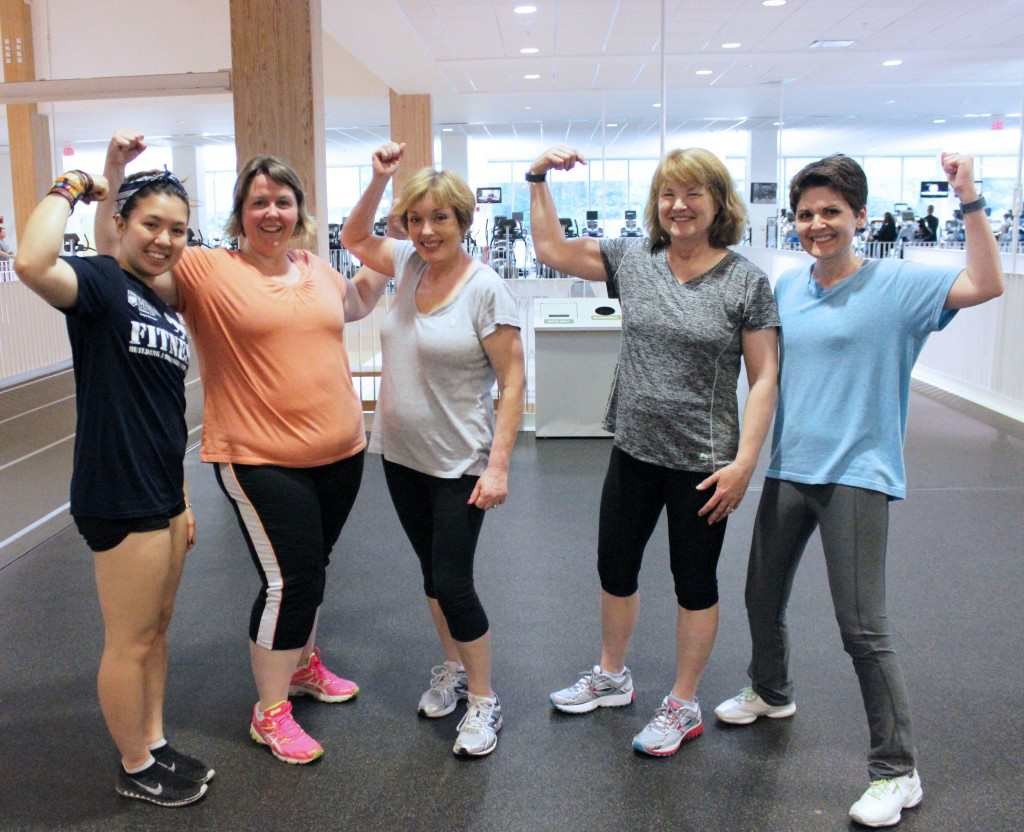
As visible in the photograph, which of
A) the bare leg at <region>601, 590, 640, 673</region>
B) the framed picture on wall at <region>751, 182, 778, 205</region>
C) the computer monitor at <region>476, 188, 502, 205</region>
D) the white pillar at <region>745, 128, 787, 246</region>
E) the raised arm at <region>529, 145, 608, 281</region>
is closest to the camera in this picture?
the raised arm at <region>529, 145, 608, 281</region>

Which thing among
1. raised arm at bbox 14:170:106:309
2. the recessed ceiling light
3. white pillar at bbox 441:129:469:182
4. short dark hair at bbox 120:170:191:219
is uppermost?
white pillar at bbox 441:129:469:182

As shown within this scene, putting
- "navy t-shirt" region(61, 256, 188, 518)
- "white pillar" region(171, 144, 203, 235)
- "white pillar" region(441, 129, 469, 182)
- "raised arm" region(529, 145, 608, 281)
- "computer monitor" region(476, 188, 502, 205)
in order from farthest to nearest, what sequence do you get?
"white pillar" region(171, 144, 203, 235) → "white pillar" region(441, 129, 469, 182) → "computer monitor" region(476, 188, 502, 205) → "raised arm" region(529, 145, 608, 281) → "navy t-shirt" region(61, 256, 188, 518)

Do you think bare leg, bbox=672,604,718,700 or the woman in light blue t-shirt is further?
bare leg, bbox=672,604,718,700

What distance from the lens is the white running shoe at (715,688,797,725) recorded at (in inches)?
100

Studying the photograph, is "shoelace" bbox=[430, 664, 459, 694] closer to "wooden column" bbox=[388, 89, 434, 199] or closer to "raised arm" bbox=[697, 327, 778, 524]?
"raised arm" bbox=[697, 327, 778, 524]

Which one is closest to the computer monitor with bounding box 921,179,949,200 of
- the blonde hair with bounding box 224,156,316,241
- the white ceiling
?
the white ceiling

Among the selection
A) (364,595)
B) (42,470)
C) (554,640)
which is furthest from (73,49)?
(554,640)

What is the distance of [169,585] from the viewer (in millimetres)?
2152

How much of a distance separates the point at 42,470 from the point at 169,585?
3585 millimetres

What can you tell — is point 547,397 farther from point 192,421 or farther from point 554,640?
point 554,640

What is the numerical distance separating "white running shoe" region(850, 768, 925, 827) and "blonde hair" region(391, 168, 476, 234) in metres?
1.60

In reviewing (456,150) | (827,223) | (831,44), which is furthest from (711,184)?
(456,150)

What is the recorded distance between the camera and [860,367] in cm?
209

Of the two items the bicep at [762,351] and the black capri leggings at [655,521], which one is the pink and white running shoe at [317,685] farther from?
the bicep at [762,351]
